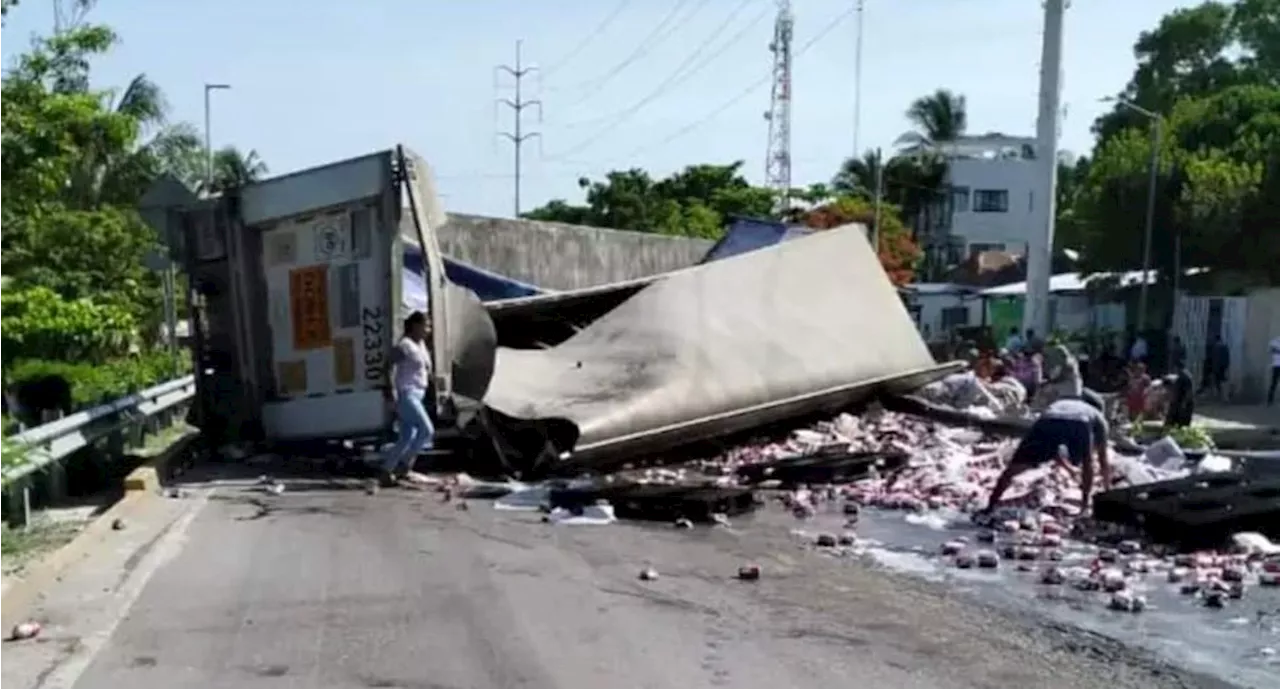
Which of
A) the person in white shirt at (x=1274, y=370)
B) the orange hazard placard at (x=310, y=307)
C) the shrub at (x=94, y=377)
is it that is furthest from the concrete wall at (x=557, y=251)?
the person in white shirt at (x=1274, y=370)

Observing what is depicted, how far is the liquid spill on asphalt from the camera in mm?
7824

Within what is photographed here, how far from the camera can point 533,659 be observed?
7.43m

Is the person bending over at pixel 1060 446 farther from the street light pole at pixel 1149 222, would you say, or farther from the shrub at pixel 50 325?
the street light pole at pixel 1149 222

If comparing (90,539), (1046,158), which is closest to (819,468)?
(90,539)

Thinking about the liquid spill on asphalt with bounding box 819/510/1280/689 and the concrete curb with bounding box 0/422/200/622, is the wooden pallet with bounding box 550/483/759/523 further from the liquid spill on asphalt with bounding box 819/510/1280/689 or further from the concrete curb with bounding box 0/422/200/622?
the concrete curb with bounding box 0/422/200/622

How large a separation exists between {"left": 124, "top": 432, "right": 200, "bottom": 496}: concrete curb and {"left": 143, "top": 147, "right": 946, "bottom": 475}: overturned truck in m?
0.43

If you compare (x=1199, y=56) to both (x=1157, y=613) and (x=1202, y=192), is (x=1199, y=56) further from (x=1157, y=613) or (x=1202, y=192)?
(x=1157, y=613)

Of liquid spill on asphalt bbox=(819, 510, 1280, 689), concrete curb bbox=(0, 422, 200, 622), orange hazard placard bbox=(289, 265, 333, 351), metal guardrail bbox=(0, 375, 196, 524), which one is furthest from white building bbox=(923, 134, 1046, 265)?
liquid spill on asphalt bbox=(819, 510, 1280, 689)

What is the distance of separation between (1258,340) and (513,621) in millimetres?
30645

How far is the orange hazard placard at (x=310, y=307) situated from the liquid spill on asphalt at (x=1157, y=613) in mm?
6099

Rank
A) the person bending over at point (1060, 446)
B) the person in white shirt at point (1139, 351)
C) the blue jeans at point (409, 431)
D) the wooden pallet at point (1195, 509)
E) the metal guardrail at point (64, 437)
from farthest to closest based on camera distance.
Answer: the person in white shirt at point (1139, 351) < the blue jeans at point (409, 431) < the person bending over at point (1060, 446) < the wooden pallet at point (1195, 509) < the metal guardrail at point (64, 437)

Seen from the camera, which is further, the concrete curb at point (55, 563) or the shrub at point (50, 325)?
the shrub at point (50, 325)

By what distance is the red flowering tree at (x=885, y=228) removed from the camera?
207 ft

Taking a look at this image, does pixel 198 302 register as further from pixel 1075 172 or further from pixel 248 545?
pixel 1075 172
